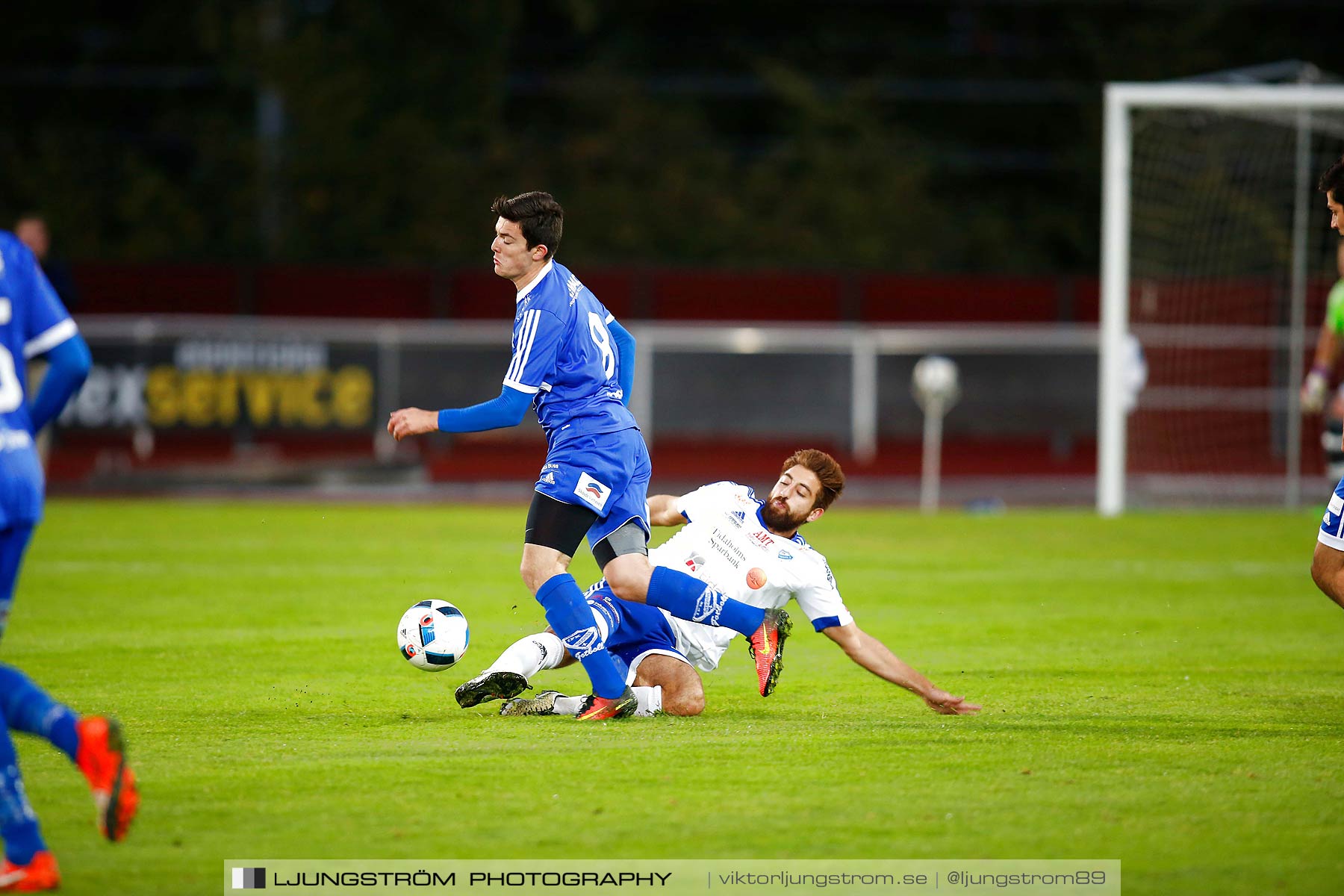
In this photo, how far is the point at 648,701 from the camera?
6355 millimetres

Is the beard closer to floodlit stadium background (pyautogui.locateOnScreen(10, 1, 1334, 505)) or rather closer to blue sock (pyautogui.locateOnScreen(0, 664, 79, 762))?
blue sock (pyautogui.locateOnScreen(0, 664, 79, 762))

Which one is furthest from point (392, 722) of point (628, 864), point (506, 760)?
point (628, 864)

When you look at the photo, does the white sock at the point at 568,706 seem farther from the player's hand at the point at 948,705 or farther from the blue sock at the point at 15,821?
the blue sock at the point at 15,821

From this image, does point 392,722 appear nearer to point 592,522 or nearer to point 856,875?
point 592,522

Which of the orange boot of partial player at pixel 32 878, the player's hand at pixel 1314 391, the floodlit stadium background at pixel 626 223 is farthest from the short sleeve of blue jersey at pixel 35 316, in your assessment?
the floodlit stadium background at pixel 626 223

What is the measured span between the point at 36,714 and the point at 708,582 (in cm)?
286

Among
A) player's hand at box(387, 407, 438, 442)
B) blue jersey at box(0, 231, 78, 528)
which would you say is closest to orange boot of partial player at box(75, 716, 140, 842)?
blue jersey at box(0, 231, 78, 528)

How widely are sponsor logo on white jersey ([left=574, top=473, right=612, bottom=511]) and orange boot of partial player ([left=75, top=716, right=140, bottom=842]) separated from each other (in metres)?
2.41

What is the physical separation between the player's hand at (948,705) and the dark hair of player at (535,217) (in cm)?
229

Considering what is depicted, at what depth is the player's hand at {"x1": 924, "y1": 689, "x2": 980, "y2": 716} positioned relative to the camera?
6.10 meters

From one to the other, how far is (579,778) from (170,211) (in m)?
24.9

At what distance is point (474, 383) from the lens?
68.4 feet

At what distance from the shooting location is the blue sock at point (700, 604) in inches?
235

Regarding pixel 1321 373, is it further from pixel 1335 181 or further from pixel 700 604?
pixel 700 604
